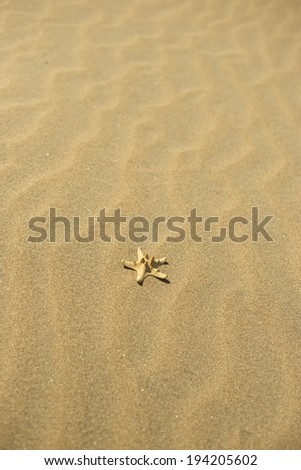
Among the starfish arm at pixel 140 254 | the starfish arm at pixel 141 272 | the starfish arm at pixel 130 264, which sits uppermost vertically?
the starfish arm at pixel 140 254

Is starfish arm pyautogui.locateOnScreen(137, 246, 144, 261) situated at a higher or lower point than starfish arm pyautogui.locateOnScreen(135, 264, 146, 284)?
higher

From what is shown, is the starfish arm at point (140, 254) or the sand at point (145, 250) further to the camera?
the starfish arm at point (140, 254)

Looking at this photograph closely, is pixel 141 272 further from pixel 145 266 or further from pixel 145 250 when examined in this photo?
pixel 145 250

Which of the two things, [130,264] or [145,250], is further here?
[145,250]

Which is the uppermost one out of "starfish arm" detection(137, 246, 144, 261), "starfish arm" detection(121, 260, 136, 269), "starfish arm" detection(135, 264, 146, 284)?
"starfish arm" detection(137, 246, 144, 261)

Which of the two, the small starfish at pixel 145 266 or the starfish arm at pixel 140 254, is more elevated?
the starfish arm at pixel 140 254

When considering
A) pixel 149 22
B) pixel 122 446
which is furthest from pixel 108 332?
pixel 149 22

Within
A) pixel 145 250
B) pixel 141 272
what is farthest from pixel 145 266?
pixel 145 250
